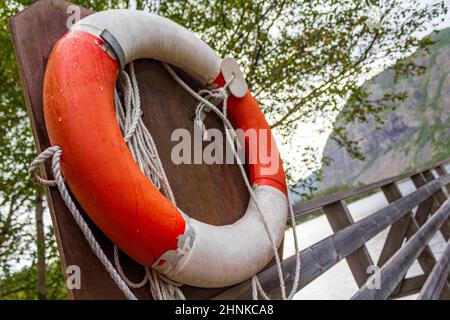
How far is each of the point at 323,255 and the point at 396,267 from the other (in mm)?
862

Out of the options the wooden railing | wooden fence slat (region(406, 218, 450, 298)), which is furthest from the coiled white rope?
wooden fence slat (region(406, 218, 450, 298))

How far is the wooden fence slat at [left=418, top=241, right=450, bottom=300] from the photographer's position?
2.21 meters

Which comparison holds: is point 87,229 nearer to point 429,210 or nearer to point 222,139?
point 222,139

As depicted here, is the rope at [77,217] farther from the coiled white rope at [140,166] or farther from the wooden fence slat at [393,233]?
the wooden fence slat at [393,233]

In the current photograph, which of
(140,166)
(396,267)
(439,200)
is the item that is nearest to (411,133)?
(439,200)

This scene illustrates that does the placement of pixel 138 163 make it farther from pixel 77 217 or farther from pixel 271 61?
pixel 271 61

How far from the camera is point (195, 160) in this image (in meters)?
1.05

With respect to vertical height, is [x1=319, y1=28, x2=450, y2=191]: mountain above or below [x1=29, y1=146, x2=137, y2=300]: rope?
above

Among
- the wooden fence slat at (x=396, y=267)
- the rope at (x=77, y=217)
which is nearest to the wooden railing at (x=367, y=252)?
the wooden fence slat at (x=396, y=267)

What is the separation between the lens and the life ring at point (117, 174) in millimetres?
688

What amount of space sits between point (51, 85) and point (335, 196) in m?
1.34

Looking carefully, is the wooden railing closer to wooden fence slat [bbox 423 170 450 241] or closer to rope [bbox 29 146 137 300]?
wooden fence slat [bbox 423 170 450 241]

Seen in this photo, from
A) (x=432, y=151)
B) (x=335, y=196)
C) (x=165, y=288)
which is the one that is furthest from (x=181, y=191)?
(x=432, y=151)

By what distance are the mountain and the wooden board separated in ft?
197
